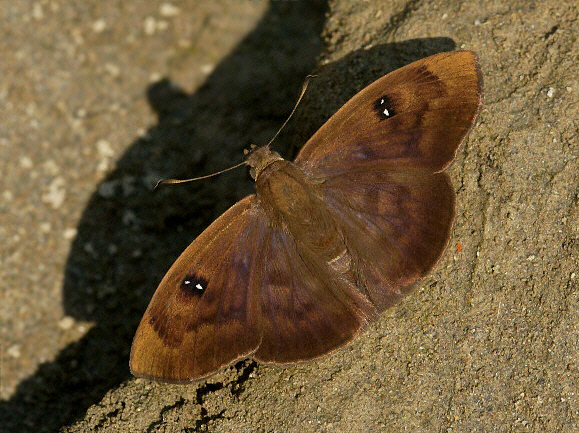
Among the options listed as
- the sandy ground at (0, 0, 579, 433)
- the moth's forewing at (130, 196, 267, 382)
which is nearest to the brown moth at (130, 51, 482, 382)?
the moth's forewing at (130, 196, 267, 382)

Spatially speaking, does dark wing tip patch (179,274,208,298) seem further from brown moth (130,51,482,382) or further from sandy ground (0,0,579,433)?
sandy ground (0,0,579,433)

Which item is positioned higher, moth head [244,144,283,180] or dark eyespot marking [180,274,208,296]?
moth head [244,144,283,180]

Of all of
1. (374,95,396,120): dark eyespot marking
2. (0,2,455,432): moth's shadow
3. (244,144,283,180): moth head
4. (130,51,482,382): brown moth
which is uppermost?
(0,2,455,432): moth's shadow

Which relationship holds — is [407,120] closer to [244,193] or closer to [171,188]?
[244,193]

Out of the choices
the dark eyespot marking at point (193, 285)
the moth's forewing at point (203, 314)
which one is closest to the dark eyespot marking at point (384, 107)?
the moth's forewing at point (203, 314)

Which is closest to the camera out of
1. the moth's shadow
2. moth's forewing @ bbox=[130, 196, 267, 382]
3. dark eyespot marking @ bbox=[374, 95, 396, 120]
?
moth's forewing @ bbox=[130, 196, 267, 382]

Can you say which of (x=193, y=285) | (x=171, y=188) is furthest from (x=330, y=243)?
(x=171, y=188)

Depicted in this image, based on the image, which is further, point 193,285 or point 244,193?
point 244,193
